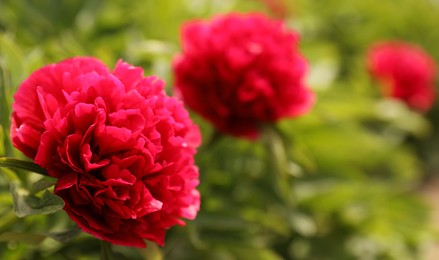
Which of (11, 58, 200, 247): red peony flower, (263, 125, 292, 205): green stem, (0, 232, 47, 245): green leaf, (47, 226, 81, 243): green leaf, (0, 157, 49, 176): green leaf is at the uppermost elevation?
(263, 125, 292, 205): green stem

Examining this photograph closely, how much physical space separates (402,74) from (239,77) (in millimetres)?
A: 1115

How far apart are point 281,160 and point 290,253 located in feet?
1.98

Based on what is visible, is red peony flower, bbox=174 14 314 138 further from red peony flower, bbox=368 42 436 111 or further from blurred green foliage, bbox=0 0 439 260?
red peony flower, bbox=368 42 436 111

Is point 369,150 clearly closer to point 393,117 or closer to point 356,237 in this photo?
point 393,117

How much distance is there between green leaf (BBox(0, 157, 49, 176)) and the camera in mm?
721

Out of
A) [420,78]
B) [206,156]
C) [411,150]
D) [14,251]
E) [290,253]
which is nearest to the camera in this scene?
[14,251]

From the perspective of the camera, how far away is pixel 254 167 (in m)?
1.54

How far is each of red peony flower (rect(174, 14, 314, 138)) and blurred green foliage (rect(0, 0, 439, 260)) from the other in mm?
71

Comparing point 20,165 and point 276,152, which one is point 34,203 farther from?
point 276,152

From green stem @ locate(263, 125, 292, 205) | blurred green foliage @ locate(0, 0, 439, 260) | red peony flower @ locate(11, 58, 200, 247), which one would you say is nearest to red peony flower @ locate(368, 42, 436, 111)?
blurred green foliage @ locate(0, 0, 439, 260)

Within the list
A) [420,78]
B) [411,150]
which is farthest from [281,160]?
[411,150]

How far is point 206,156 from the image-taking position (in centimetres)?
124

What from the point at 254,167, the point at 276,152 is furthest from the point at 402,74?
the point at 276,152

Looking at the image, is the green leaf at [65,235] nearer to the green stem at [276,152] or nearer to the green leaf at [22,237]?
the green leaf at [22,237]
